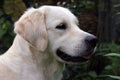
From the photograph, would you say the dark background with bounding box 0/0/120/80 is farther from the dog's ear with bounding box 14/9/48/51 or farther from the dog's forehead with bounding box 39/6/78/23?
the dog's ear with bounding box 14/9/48/51

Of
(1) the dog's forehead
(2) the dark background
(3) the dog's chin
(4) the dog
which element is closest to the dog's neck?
(4) the dog

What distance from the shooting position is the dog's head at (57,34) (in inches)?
223

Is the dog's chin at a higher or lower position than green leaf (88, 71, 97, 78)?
higher

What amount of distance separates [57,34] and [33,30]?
29 centimetres

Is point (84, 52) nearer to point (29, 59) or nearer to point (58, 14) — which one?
point (58, 14)

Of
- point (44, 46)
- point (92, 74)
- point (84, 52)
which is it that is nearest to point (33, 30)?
point (44, 46)

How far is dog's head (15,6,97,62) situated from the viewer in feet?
18.6

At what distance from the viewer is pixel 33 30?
5.65 m

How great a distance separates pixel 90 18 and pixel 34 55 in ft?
16.2

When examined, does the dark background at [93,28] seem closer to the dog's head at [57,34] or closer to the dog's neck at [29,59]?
the dog's head at [57,34]

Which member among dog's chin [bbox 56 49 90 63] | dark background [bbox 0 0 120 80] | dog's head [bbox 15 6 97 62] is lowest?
dark background [bbox 0 0 120 80]

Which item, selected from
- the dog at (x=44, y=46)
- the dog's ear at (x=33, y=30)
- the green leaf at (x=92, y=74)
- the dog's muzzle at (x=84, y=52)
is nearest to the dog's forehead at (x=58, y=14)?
the dog at (x=44, y=46)

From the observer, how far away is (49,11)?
231 inches

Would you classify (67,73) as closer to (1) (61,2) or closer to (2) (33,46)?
(1) (61,2)
